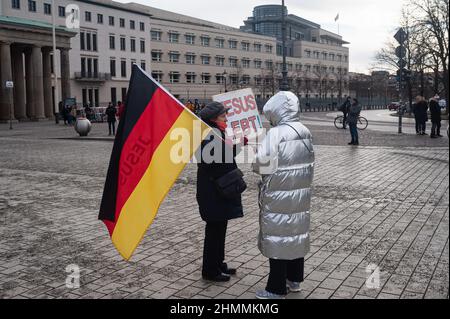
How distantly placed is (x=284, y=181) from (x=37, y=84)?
4858 centimetres

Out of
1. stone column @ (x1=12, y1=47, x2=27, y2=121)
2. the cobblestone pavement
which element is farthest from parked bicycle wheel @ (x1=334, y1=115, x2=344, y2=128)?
stone column @ (x1=12, y1=47, x2=27, y2=121)

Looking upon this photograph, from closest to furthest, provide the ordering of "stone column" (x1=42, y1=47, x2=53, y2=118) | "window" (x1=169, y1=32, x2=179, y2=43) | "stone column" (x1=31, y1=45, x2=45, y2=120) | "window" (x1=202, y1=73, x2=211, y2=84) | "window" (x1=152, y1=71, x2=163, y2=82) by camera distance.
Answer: "stone column" (x1=31, y1=45, x2=45, y2=120) < "stone column" (x1=42, y1=47, x2=53, y2=118) < "window" (x1=152, y1=71, x2=163, y2=82) < "window" (x1=169, y1=32, x2=179, y2=43) < "window" (x1=202, y1=73, x2=211, y2=84)

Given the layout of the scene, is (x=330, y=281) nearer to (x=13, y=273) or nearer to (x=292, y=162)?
(x=292, y=162)

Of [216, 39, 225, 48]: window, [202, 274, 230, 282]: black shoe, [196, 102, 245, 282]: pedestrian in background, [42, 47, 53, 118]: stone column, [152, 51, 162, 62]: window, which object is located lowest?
[202, 274, 230, 282]: black shoe

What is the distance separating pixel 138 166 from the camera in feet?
14.6

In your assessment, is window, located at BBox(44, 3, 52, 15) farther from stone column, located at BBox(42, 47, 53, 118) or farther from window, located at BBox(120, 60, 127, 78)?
stone column, located at BBox(42, 47, 53, 118)

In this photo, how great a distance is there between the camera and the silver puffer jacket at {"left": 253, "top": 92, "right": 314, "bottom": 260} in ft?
14.0

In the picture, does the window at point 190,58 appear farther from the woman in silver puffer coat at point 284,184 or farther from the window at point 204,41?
the woman in silver puffer coat at point 284,184

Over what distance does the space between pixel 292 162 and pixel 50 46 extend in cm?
5065

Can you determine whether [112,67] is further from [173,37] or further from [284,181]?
[284,181]

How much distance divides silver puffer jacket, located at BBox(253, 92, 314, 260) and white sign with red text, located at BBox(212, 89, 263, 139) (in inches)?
243

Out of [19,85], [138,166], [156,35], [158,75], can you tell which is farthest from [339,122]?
[156,35]

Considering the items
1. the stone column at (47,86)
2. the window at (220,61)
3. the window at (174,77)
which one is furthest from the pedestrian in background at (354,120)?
the window at (220,61)

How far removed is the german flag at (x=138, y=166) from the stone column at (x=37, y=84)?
47.7 meters
